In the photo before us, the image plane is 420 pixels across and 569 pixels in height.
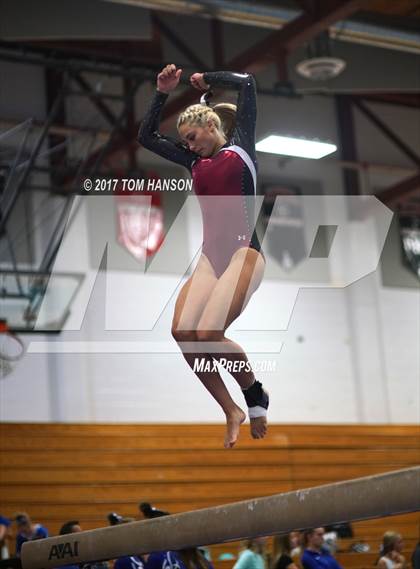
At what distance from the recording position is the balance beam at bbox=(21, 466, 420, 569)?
4.99 m

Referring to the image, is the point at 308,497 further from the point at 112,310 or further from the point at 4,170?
the point at 4,170

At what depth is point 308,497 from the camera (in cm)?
543

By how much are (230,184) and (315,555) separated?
548cm

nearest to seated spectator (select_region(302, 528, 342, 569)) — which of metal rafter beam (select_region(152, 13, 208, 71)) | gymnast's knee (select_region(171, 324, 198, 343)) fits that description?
gymnast's knee (select_region(171, 324, 198, 343))

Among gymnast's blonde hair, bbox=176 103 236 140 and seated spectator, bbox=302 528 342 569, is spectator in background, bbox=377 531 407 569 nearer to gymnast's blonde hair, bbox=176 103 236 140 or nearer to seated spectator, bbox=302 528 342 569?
seated spectator, bbox=302 528 342 569

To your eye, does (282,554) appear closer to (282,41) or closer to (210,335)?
(210,335)

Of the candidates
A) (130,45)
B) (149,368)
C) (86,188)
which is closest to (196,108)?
(86,188)

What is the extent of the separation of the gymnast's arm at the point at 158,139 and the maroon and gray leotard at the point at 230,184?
0.20 ft

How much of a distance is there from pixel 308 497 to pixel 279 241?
13.0 m

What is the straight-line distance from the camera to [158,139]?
6.00 m

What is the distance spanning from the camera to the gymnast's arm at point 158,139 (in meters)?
5.95

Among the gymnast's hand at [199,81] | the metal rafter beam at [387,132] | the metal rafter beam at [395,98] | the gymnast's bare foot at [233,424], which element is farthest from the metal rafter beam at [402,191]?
the gymnast's bare foot at [233,424]

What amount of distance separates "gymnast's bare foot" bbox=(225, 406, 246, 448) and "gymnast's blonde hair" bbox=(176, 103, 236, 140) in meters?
1.55

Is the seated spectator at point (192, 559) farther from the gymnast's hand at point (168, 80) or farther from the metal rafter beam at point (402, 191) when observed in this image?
the metal rafter beam at point (402, 191)
